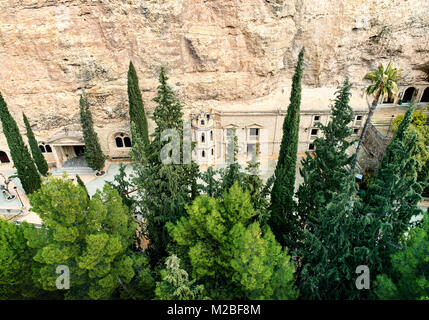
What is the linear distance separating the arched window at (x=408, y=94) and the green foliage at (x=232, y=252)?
30.0 meters

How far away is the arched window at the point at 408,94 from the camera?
104ft

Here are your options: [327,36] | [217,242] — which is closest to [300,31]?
[327,36]

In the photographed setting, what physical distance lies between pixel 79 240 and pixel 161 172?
4848 mm

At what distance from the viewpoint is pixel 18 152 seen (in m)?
22.2

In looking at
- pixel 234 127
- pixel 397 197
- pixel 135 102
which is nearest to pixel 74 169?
pixel 135 102

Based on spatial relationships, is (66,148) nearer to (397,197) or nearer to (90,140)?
(90,140)

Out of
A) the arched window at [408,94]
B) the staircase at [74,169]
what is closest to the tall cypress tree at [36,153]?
the staircase at [74,169]

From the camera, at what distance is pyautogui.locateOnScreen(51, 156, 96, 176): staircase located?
28.1 meters

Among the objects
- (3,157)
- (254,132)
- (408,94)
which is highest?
(408,94)

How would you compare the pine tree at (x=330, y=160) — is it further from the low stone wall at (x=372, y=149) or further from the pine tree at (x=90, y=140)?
the pine tree at (x=90, y=140)

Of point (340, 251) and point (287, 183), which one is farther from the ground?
point (287, 183)

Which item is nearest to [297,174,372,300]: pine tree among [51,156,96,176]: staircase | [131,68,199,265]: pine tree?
[131,68,199,265]: pine tree

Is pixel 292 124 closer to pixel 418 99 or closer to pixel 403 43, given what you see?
pixel 403 43
